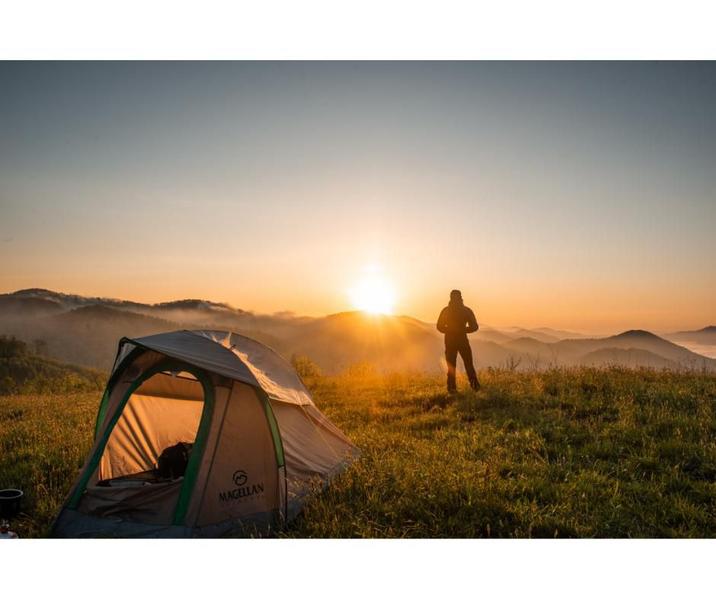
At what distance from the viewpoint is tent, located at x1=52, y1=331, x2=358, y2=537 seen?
19.1 ft

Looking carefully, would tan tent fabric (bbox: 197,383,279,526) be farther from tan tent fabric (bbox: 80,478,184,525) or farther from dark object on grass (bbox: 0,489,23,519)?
dark object on grass (bbox: 0,489,23,519)

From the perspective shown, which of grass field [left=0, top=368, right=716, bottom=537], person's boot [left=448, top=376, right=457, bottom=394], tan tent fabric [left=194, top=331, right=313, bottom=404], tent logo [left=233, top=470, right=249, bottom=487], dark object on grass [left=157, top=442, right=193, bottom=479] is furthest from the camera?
person's boot [left=448, top=376, right=457, bottom=394]

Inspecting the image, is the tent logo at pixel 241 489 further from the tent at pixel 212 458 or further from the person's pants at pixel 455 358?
the person's pants at pixel 455 358

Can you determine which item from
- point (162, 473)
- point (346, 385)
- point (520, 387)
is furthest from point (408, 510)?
point (346, 385)

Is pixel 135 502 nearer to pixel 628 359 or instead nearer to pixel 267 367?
pixel 267 367

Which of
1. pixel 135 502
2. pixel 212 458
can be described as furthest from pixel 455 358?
pixel 135 502

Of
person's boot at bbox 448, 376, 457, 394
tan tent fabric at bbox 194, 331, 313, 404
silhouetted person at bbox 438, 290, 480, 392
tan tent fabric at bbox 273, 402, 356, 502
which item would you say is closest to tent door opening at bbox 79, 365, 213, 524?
tan tent fabric at bbox 194, 331, 313, 404

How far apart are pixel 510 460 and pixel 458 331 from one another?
5658 millimetres

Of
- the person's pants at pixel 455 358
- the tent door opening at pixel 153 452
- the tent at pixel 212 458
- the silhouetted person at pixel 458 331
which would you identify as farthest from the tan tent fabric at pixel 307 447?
the silhouetted person at pixel 458 331

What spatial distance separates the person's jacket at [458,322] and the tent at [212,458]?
606cm

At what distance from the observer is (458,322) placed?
12.9 meters

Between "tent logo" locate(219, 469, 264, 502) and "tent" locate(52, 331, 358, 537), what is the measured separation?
0.04ft

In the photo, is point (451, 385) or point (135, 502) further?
point (451, 385)
